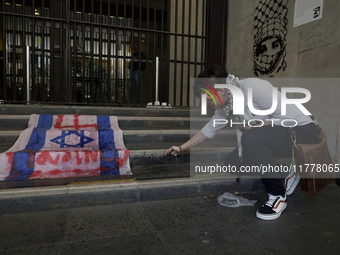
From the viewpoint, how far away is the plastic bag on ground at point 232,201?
2332mm

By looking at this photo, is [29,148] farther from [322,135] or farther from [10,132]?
[322,135]

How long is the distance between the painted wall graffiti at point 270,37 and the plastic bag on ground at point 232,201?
2.84 meters

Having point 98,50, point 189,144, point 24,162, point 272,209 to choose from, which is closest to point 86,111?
point 24,162

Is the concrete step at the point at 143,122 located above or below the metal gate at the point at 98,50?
below

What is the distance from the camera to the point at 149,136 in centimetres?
386

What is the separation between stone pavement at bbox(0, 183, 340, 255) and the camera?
161 cm

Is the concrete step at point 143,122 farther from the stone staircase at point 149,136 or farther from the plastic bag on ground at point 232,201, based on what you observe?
the plastic bag on ground at point 232,201

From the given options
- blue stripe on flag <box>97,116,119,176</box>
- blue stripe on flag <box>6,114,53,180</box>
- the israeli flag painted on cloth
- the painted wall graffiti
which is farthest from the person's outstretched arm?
the painted wall graffiti

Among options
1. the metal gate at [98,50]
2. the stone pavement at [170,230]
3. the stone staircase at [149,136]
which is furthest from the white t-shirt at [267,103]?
the metal gate at [98,50]

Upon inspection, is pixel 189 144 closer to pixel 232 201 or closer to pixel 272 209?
pixel 232 201

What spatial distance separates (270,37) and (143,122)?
112 inches

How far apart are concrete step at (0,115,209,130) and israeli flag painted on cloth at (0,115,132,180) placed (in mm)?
224

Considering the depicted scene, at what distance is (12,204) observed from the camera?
2.09m

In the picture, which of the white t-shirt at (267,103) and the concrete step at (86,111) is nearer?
the white t-shirt at (267,103)
